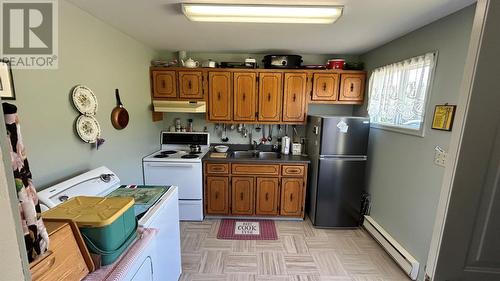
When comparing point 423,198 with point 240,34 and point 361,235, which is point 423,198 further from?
point 240,34

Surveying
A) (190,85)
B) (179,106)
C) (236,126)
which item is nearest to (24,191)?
(179,106)

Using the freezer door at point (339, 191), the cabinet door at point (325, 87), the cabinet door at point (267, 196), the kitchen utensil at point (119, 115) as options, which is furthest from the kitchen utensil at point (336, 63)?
the kitchen utensil at point (119, 115)

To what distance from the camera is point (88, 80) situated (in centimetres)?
182

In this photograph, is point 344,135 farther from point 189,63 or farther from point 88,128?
point 88,128

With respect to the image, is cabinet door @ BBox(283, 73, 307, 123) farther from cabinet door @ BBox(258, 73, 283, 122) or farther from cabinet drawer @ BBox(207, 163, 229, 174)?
cabinet drawer @ BBox(207, 163, 229, 174)

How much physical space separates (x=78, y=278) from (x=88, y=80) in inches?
62.6

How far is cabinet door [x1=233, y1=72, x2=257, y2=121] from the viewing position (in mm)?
2980

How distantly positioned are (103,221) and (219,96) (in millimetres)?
2319

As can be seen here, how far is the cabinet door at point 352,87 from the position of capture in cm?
300

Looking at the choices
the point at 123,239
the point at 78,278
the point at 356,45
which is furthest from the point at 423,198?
the point at 78,278

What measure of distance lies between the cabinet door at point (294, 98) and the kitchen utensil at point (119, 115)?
2002 mm

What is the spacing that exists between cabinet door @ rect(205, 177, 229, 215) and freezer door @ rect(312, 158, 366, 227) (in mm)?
1233

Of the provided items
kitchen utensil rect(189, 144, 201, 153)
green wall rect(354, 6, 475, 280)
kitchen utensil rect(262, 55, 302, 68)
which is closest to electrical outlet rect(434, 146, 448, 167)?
green wall rect(354, 6, 475, 280)

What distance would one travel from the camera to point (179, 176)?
290cm
